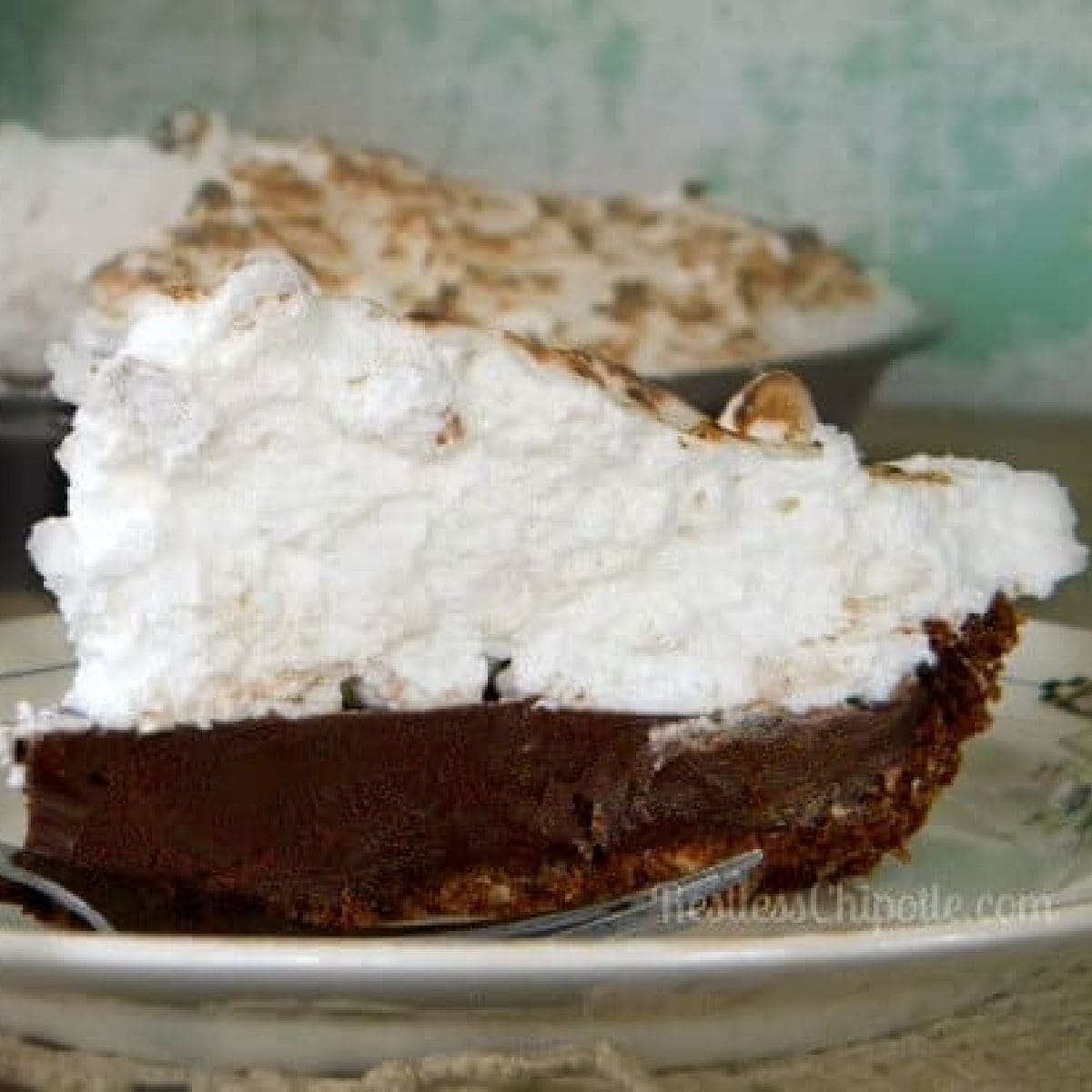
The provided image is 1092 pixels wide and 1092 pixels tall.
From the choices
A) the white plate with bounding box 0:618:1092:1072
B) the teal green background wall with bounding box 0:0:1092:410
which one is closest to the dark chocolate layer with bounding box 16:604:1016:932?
the white plate with bounding box 0:618:1092:1072

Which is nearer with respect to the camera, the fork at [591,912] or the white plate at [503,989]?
the white plate at [503,989]

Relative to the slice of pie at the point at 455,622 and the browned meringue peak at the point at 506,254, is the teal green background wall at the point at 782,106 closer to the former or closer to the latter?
the browned meringue peak at the point at 506,254

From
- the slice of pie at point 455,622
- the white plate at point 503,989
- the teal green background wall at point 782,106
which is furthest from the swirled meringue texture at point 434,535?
the teal green background wall at point 782,106

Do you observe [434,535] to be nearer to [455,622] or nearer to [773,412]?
[455,622]

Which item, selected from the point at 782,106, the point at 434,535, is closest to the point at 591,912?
the point at 434,535

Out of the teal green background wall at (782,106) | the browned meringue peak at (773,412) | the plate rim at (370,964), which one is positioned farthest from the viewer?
the teal green background wall at (782,106)

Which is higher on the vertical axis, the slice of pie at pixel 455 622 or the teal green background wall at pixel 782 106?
the teal green background wall at pixel 782 106

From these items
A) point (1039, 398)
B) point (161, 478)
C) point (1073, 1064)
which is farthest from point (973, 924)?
point (1039, 398)

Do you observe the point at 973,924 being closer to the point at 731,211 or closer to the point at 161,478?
the point at 161,478
